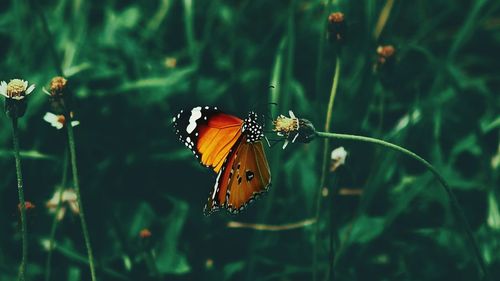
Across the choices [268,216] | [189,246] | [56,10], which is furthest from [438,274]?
[56,10]

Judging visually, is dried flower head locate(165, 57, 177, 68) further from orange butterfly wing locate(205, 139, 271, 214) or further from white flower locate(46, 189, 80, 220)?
orange butterfly wing locate(205, 139, 271, 214)

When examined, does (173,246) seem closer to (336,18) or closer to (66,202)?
(66,202)

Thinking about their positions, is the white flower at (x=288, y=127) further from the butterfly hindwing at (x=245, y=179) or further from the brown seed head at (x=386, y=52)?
the brown seed head at (x=386, y=52)

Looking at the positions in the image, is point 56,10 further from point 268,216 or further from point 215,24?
point 268,216

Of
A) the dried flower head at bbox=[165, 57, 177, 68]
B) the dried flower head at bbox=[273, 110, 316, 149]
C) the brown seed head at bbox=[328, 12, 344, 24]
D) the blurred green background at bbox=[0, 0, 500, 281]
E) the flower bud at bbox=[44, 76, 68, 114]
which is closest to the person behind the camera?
the dried flower head at bbox=[273, 110, 316, 149]

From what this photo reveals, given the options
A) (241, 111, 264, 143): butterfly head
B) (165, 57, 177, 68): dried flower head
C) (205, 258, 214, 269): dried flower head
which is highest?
(165, 57, 177, 68): dried flower head

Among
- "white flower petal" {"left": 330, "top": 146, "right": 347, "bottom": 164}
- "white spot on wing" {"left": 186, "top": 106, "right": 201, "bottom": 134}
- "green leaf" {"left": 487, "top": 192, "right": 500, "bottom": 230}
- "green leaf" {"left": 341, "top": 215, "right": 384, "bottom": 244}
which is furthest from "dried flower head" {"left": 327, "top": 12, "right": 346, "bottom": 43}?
"green leaf" {"left": 487, "top": 192, "right": 500, "bottom": 230}
